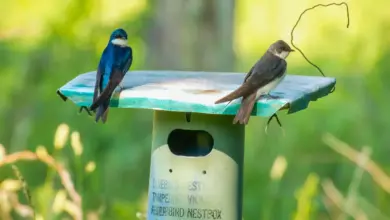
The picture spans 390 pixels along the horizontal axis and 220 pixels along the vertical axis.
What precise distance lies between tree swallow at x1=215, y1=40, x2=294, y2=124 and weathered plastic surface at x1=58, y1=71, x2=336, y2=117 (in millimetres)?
40

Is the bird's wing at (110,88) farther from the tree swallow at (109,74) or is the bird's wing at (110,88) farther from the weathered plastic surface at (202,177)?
the weathered plastic surface at (202,177)

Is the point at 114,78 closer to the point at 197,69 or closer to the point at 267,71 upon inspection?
the point at 267,71

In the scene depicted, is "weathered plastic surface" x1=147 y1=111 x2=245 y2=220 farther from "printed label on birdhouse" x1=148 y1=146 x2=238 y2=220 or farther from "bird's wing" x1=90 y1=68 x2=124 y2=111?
"bird's wing" x1=90 y1=68 x2=124 y2=111

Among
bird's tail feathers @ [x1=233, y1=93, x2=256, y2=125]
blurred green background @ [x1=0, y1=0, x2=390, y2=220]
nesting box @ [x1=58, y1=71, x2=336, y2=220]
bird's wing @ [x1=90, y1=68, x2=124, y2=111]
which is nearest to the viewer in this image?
bird's tail feathers @ [x1=233, y1=93, x2=256, y2=125]

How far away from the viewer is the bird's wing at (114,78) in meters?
2.27

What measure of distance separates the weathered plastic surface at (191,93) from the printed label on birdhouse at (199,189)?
0.67 feet

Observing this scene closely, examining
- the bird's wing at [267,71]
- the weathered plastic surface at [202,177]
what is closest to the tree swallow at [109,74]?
the weathered plastic surface at [202,177]

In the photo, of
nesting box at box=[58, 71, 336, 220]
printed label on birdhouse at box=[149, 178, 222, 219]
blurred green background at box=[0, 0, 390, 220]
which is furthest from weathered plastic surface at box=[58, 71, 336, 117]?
blurred green background at box=[0, 0, 390, 220]

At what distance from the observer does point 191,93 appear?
7.80 feet

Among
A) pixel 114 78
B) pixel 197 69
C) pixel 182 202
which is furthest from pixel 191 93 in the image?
pixel 197 69

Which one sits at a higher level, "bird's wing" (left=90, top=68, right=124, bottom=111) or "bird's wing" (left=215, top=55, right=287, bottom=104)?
"bird's wing" (left=215, top=55, right=287, bottom=104)

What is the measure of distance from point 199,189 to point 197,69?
2031mm

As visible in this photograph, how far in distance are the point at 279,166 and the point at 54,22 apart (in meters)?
2.64

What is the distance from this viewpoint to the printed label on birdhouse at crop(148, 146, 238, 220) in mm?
2518
